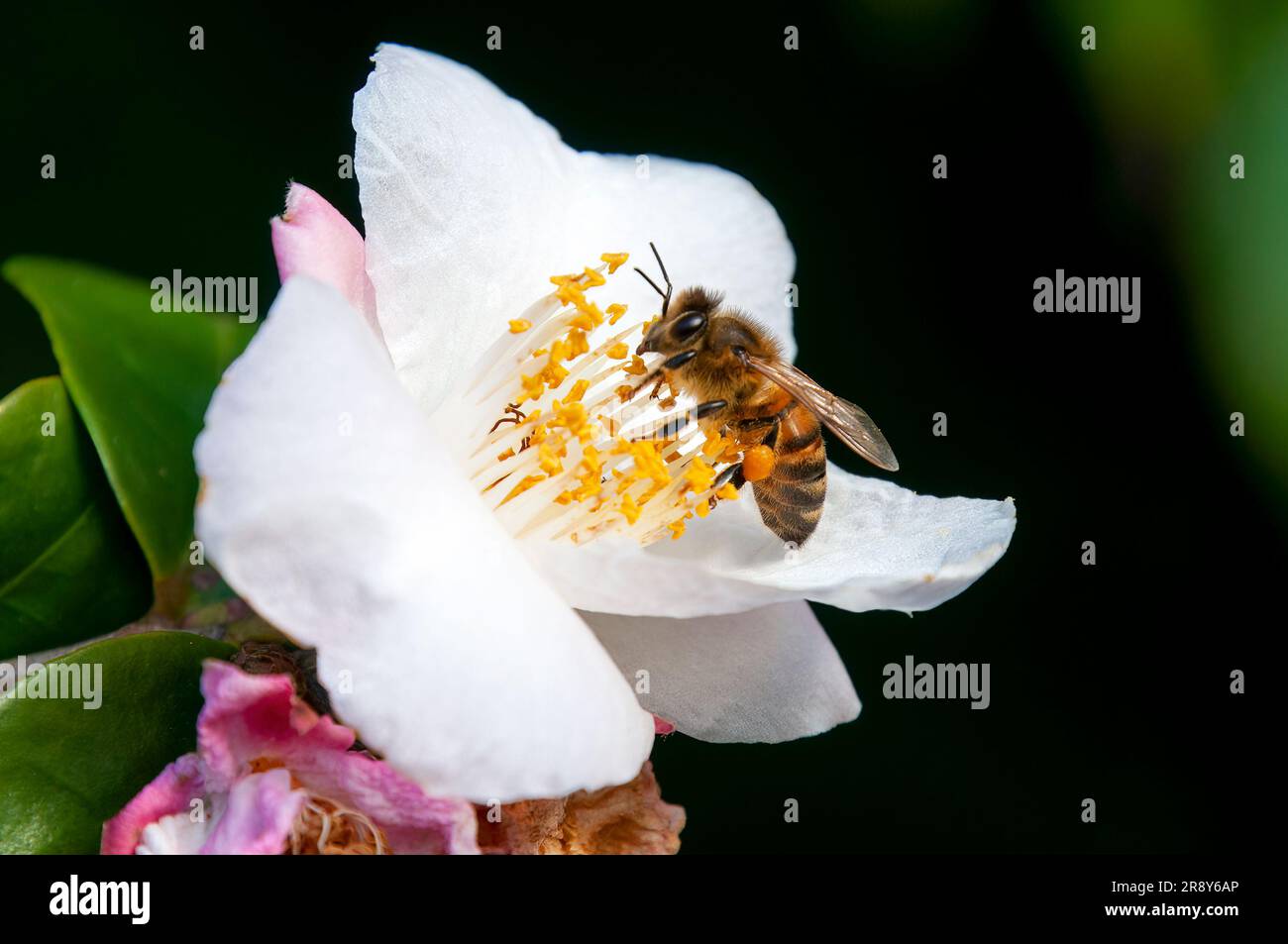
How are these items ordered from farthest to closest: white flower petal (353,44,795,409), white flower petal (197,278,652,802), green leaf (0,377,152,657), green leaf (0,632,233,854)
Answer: white flower petal (353,44,795,409) → green leaf (0,377,152,657) → green leaf (0,632,233,854) → white flower petal (197,278,652,802)

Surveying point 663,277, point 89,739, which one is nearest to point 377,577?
point 89,739

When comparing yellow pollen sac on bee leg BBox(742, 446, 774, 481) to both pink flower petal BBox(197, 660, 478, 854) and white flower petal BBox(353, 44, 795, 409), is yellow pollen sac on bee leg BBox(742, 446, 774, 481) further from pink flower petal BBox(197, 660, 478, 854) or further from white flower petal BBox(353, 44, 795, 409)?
pink flower petal BBox(197, 660, 478, 854)

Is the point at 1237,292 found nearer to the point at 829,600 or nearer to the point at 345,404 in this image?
the point at 829,600

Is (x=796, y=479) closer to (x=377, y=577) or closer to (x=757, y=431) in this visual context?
(x=757, y=431)

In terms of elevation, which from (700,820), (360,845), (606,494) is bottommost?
(700,820)

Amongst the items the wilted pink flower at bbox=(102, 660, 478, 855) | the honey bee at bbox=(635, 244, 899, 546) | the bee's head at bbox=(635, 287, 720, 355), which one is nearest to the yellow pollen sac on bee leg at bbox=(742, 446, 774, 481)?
the honey bee at bbox=(635, 244, 899, 546)

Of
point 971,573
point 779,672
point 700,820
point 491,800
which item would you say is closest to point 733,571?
point 779,672

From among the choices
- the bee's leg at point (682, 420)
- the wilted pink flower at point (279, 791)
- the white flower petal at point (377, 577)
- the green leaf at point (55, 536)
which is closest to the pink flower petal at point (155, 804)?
the wilted pink flower at point (279, 791)
